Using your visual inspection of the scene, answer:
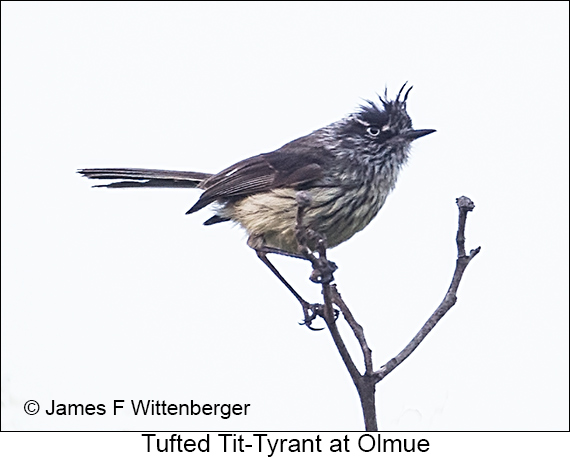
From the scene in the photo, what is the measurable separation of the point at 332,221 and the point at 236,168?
94cm

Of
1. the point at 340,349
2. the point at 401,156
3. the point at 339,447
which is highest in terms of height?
the point at 401,156

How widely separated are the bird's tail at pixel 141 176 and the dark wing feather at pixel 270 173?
1.06ft

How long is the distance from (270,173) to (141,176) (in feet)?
3.56

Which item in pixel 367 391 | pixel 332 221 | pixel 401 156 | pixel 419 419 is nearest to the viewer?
pixel 367 391

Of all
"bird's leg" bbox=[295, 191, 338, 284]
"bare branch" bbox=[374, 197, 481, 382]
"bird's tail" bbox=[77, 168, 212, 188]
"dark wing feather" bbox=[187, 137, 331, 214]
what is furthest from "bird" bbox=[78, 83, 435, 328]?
"bare branch" bbox=[374, 197, 481, 382]

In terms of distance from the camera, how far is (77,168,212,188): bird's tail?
618 cm

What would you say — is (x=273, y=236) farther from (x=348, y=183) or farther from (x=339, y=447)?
(x=339, y=447)

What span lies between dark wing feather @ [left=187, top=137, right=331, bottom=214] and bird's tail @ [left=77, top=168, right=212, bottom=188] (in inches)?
12.7

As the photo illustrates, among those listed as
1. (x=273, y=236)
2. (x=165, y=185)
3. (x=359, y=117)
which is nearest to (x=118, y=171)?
(x=165, y=185)

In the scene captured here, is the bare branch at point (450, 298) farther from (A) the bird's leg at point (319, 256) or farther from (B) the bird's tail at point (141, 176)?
(B) the bird's tail at point (141, 176)

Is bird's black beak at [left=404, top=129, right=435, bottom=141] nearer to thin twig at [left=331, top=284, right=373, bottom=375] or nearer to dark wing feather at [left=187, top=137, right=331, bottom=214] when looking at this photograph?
dark wing feather at [left=187, top=137, right=331, bottom=214]

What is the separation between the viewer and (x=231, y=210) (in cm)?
581

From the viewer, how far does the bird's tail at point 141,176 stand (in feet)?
20.3

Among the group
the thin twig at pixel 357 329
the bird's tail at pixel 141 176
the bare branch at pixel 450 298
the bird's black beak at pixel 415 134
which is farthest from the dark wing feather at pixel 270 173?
the bare branch at pixel 450 298
